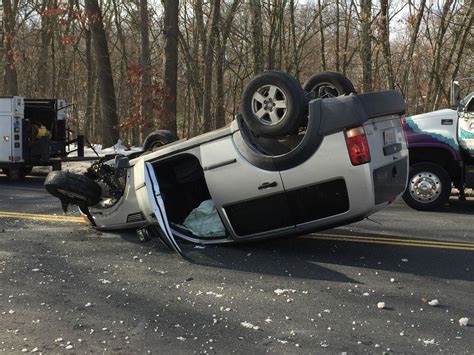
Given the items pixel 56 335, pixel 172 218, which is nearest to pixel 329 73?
pixel 172 218

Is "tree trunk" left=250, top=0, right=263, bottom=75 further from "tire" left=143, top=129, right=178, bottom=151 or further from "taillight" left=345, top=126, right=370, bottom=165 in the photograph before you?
"taillight" left=345, top=126, right=370, bottom=165

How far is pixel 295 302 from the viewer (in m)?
4.58

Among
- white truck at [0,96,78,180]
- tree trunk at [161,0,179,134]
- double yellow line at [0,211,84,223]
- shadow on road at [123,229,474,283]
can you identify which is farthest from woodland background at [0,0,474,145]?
shadow on road at [123,229,474,283]

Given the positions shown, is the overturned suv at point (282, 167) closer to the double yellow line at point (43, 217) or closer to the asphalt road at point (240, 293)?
the asphalt road at point (240, 293)

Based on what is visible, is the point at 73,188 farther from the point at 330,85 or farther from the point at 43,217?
the point at 330,85

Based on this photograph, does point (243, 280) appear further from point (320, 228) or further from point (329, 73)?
point (329, 73)

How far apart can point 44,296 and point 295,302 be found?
7.42 feet

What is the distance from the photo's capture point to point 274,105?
5.63m

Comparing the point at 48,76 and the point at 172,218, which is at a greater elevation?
the point at 48,76

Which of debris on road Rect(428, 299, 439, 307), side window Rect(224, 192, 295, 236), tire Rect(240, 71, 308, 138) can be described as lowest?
debris on road Rect(428, 299, 439, 307)

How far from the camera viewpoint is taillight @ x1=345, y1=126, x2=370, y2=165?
17.0 feet

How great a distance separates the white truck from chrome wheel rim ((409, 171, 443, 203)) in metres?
8.52

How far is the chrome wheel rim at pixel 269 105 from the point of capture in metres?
5.61

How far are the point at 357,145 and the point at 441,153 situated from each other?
15.0 feet
